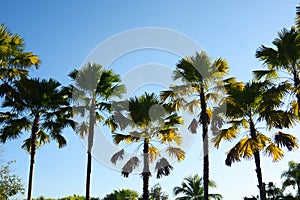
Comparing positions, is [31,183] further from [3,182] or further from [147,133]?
[147,133]

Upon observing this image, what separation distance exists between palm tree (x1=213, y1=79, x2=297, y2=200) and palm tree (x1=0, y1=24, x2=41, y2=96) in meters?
9.87

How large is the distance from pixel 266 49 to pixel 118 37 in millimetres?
7303

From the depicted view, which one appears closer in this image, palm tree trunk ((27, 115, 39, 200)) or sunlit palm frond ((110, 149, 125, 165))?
palm tree trunk ((27, 115, 39, 200))

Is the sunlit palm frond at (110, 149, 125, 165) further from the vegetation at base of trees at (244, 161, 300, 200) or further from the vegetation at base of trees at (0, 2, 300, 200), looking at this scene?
the vegetation at base of trees at (244, 161, 300, 200)

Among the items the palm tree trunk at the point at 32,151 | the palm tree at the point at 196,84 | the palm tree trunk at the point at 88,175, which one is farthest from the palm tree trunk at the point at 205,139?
the palm tree trunk at the point at 32,151

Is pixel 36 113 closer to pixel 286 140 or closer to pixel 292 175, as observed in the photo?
pixel 286 140

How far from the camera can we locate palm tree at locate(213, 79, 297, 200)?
16688 millimetres

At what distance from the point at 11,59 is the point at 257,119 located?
12.0 metres

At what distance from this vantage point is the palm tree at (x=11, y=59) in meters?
17.1

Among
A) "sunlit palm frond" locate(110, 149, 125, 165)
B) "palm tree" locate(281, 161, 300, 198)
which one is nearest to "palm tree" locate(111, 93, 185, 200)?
"sunlit palm frond" locate(110, 149, 125, 165)

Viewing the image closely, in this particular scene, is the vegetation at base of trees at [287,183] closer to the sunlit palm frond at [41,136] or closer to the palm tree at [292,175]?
the palm tree at [292,175]

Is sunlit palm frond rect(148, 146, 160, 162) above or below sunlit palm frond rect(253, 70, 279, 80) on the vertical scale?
below

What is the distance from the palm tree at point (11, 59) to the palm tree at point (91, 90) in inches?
132

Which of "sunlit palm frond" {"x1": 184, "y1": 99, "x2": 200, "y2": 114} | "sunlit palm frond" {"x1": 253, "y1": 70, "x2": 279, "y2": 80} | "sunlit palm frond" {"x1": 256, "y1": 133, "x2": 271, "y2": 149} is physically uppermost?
"sunlit palm frond" {"x1": 253, "y1": 70, "x2": 279, "y2": 80}
